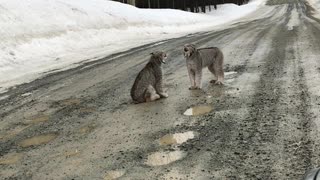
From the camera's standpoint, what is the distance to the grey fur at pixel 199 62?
765 centimetres

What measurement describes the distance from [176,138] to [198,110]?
4.14 ft

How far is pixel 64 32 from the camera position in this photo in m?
19.2

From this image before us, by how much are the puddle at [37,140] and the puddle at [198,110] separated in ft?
6.24

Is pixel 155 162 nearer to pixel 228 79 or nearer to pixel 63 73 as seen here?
pixel 228 79

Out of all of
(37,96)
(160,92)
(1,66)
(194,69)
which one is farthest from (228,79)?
(1,66)

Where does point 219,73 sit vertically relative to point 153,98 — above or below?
above

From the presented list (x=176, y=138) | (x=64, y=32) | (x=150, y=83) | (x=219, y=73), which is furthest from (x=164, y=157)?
(x=64, y=32)

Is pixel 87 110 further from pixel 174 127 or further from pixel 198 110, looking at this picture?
pixel 174 127

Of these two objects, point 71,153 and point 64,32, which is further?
point 64,32

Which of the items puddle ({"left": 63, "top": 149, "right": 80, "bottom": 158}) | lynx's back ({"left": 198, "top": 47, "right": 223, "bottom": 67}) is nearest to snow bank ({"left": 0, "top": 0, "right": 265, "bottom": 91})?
lynx's back ({"left": 198, "top": 47, "right": 223, "bottom": 67})

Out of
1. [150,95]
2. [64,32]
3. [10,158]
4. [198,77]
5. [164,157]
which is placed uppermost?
[64,32]

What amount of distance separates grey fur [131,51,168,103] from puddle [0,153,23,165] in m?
2.37

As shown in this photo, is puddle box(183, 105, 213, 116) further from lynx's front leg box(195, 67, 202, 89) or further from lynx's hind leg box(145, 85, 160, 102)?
lynx's front leg box(195, 67, 202, 89)

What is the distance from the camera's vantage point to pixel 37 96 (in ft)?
28.9
